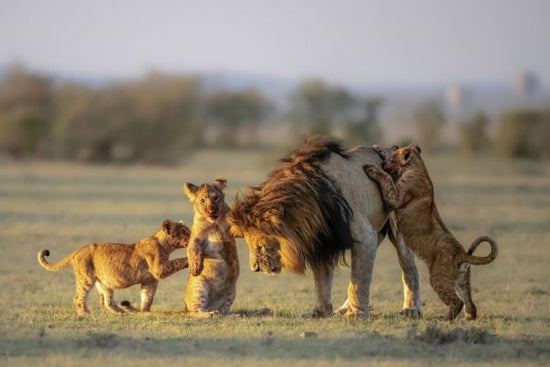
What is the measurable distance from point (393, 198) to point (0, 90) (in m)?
43.8

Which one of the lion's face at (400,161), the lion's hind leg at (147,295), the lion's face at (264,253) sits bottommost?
the lion's hind leg at (147,295)

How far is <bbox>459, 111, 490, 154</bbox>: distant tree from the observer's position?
58750 millimetres

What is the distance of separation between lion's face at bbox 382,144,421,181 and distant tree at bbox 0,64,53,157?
1430 inches

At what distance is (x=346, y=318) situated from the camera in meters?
9.02

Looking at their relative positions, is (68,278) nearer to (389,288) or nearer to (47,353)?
(389,288)

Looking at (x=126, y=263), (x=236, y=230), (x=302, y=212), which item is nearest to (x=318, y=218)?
(x=302, y=212)

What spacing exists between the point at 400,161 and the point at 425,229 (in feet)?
2.43

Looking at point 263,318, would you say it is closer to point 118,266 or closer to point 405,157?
point 118,266

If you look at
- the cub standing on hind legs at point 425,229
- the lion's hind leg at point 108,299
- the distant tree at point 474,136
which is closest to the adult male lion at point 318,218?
the cub standing on hind legs at point 425,229

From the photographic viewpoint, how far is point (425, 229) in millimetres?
9383

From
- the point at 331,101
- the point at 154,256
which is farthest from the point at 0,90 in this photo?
the point at 154,256

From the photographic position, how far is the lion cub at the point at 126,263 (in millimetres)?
9188

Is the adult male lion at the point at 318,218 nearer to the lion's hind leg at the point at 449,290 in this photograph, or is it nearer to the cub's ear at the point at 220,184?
the cub's ear at the point at 220,184

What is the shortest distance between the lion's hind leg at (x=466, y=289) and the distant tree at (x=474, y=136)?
5055 centimetres
